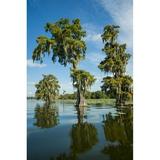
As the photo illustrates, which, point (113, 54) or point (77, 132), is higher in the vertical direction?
point (113, 54)

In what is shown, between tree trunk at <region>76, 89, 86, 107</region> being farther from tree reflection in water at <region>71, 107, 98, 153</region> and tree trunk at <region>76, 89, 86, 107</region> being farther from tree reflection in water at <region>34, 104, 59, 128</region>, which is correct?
tree reflection in water at <region>34, 104, 59, 128</region>

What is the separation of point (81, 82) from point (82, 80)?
0.06 ft

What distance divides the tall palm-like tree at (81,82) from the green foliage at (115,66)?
0.28 feet

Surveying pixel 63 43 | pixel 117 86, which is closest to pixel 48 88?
pixel 63 43

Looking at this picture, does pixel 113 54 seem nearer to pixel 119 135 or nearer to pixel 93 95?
pixel 93 95

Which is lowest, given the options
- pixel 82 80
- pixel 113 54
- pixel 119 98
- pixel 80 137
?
pixel 80 137

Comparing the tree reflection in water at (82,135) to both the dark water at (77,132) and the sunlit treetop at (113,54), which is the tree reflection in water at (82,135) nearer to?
the dark water at (77,132)

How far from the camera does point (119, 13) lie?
197 cm

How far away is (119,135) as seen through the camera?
201 cm
